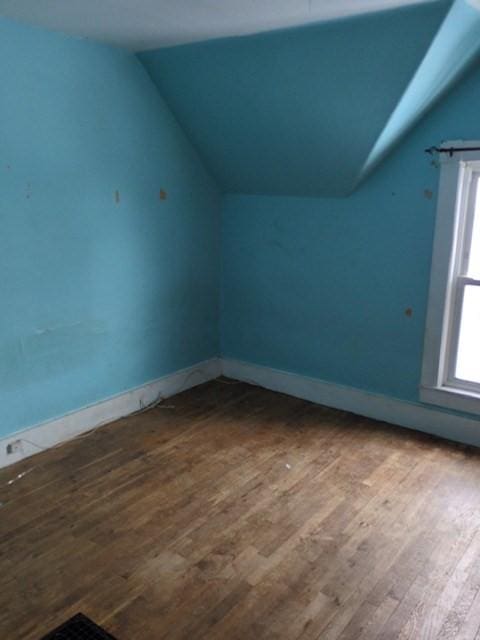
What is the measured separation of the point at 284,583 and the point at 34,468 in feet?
5.09

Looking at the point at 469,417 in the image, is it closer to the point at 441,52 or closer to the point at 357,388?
the point at 357,388

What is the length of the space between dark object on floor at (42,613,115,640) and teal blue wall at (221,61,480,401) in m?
2.30

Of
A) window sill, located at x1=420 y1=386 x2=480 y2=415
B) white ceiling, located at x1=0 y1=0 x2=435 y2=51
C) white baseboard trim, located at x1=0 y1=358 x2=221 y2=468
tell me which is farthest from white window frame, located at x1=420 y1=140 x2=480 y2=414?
white baseboard trim, located at x1=0 y1=358 x2=221 y2=468

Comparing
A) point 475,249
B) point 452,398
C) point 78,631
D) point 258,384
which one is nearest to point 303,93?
point 475,249

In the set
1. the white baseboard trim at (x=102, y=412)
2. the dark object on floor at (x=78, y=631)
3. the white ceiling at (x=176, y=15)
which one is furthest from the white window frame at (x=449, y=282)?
the dark object on floor at (x=78, y=631)

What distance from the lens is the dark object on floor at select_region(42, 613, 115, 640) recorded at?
1869 mm

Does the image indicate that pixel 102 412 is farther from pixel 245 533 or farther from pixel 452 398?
pixel 452 398

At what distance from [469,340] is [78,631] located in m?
2.62

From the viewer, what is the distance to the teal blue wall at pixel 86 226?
283cm

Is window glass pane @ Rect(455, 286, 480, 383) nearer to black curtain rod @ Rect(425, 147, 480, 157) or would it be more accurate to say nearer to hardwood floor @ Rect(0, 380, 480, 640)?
hardwood floor @ Rect(0, 380, 480, 640)

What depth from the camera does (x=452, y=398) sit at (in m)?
3.29

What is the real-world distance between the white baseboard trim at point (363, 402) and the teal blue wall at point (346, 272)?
62mm

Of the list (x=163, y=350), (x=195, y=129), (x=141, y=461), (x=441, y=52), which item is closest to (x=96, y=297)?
(x=163, y=350)

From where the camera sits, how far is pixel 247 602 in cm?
204
